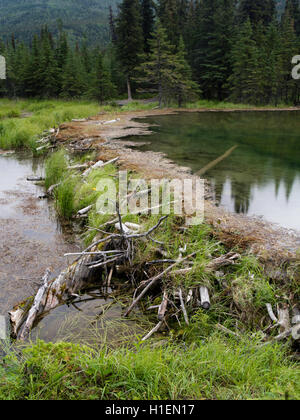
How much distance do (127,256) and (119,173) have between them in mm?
4246

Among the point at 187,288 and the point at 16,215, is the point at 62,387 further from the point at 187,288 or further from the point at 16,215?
the point at 16,215

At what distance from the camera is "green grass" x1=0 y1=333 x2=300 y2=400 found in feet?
8.25

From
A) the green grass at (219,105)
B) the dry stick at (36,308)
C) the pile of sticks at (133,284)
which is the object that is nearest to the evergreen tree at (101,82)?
the green grass at (219,105)

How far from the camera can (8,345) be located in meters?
3.46

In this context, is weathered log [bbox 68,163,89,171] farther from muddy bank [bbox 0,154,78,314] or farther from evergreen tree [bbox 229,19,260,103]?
evergreen tree [bbox 229,19,260,103]

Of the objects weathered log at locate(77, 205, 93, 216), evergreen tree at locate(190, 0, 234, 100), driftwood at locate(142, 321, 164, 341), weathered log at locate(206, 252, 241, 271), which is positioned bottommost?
driftwood at locate(142, 321, 164, 341)

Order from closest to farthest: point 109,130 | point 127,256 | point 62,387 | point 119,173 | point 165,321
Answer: point 62,387 → point 165,321 → point 127,256 → point 119,173 → point 109,130

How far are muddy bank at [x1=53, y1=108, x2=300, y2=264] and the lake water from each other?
0.56 meters

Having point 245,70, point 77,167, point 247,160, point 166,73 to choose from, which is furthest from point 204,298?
point 245,70

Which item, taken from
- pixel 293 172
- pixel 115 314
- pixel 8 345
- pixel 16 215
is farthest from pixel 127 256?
pixel 293 172

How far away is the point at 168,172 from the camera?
891 cm

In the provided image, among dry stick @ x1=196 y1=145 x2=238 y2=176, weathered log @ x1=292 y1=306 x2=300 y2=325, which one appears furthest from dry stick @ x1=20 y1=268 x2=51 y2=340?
dry stick @ x1=196 y1=145 x2=238 y2=176

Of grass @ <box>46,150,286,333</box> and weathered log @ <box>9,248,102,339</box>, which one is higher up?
grass @ <box>46,150,286,333</box>

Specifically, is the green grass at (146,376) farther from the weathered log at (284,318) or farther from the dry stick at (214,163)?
the dry stick at (214,163)
